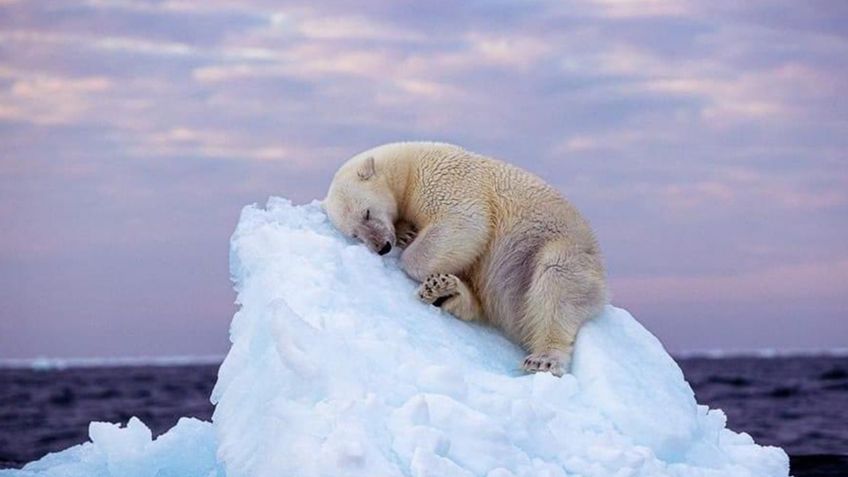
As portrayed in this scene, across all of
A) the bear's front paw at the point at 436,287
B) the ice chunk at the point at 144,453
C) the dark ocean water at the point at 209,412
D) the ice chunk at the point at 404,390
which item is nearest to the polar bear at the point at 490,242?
the bear's front paw at the point at 436,287

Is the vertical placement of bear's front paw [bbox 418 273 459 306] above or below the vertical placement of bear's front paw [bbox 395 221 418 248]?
below

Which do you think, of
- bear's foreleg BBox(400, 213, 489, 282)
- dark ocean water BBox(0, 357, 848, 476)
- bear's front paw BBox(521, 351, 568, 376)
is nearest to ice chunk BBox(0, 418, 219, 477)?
bear's foreleg BBox(400, 213, 489, 282)

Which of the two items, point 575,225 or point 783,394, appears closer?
point 575,225

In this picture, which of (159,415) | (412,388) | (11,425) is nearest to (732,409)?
(159,415)

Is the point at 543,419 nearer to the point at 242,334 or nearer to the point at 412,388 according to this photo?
the point at 412,388

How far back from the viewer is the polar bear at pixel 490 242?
7.47m

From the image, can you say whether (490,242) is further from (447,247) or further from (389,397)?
(389,397)

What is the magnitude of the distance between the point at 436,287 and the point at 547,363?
33.4 inches

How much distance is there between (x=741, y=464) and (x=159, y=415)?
26824 millimetres

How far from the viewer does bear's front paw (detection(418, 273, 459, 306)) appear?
7.28 m

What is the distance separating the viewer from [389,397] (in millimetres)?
5941

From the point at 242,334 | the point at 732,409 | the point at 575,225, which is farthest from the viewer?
the point at 732,409

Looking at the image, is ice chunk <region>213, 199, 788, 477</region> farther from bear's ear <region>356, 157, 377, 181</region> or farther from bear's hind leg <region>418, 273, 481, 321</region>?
bear's ear <region>356, 157, 377, 181</region>

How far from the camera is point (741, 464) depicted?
7.37 meters
